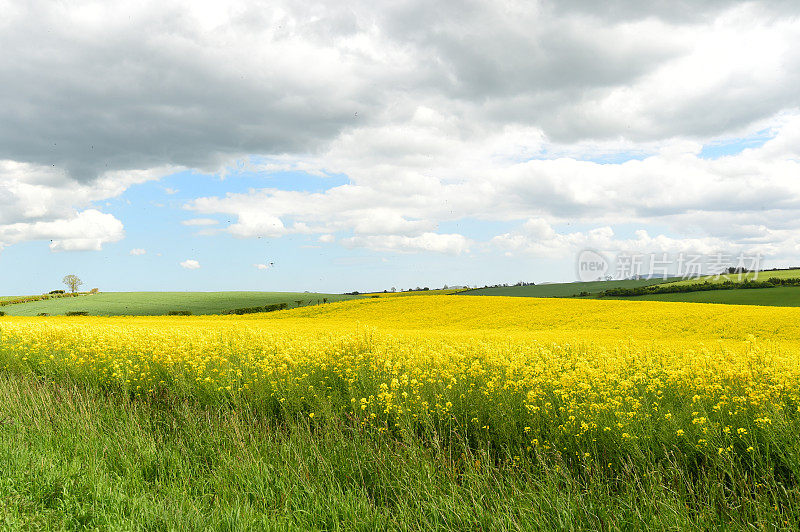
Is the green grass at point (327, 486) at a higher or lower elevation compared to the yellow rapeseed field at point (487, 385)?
lower

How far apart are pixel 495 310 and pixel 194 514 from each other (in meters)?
29.2

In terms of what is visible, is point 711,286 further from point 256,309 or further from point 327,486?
point 327,486

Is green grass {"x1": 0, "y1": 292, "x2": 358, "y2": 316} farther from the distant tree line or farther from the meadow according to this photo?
the meadow

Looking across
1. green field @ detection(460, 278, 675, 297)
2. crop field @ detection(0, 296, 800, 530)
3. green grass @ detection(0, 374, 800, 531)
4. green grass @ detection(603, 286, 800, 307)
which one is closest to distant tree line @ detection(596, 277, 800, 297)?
green grass @ detection(603, 286, 800, 307)

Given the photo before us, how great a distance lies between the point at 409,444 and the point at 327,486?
3.69 feet

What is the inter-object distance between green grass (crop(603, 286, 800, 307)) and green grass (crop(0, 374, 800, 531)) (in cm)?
3691

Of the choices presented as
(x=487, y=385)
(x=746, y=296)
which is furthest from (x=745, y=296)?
(x=487, y=385)

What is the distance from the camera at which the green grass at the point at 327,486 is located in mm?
4039

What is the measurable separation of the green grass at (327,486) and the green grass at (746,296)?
121 ft

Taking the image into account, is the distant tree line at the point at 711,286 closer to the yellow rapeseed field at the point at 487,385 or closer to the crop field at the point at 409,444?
the yellow rapeseed field at the point at 487,385

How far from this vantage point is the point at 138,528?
3982mm

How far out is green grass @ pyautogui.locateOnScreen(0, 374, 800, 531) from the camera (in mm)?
4039

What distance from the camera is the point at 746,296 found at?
A: 122 ft

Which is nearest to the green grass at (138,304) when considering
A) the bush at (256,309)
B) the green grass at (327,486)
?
the bush at (256,309)
